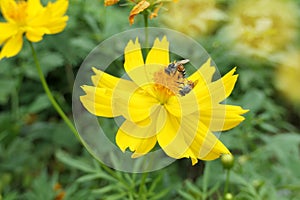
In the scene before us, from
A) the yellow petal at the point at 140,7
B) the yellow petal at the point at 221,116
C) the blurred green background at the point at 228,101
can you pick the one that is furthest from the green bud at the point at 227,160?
the yellow petal at the point at 140,7

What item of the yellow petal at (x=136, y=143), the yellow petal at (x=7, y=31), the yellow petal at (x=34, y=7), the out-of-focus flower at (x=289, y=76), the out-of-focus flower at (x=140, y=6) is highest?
the out-of-focus flower at (x=140, y=6)

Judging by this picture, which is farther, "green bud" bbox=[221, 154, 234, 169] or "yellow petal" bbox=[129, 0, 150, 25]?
"green bud" bbox=[221, 154, 234, 169]

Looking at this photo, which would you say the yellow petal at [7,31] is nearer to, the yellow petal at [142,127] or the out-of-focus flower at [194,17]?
the yellow petal at [142,127]

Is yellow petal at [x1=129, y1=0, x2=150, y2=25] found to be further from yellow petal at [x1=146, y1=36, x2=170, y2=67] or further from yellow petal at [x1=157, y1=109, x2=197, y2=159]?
yellow petal at [x1=157, y1=109, x2=197, y2=159]

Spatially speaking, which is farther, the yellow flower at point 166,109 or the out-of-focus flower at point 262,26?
the out-of-focus flower at point 262,26

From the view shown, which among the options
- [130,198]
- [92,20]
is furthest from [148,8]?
[92,20]

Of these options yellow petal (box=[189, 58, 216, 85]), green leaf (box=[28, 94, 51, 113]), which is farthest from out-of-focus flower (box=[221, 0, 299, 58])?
yellow petal (box=[189, 58, 216, 85])

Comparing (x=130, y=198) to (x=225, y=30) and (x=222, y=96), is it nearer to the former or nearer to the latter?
(x=222, y=96)
